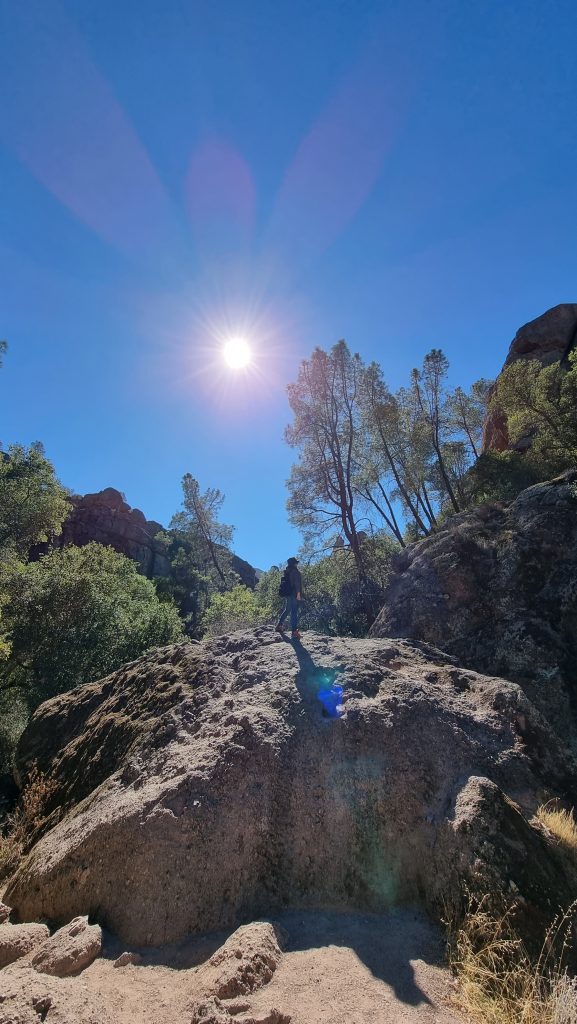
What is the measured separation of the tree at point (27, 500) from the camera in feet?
63.8

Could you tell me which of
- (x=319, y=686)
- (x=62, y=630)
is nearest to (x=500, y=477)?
(x=319, y=686)

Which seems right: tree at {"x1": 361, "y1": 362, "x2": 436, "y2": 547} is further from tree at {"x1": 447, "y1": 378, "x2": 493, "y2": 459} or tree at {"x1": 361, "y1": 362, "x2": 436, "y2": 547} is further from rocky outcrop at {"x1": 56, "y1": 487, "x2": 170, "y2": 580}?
rocky outcrop at {"x1": 56, "y1": 487, "x2": 170, "y2": 580}

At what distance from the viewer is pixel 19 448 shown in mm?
21609

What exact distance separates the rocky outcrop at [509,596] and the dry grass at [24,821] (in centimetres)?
892

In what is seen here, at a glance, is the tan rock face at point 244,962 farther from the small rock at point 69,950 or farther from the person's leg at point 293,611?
the person's leg at point 293,611

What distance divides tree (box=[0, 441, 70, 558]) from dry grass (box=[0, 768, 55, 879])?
48.0 ft

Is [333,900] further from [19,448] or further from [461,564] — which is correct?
[19,448]

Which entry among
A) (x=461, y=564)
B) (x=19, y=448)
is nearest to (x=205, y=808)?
(x=461, y=564)

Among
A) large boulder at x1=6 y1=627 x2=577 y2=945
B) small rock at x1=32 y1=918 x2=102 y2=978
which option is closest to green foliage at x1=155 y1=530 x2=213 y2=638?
large boulder at x1=6 y1=627 x2=577 y2=945

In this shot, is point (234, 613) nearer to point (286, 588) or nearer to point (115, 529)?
point (286, 588)

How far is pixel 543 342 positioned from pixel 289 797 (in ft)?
109

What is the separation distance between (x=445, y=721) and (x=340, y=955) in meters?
2.63

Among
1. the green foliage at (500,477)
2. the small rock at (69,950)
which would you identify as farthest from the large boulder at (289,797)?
the green foliage at (500,477)

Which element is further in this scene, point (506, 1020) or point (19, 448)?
point (19, 448)
